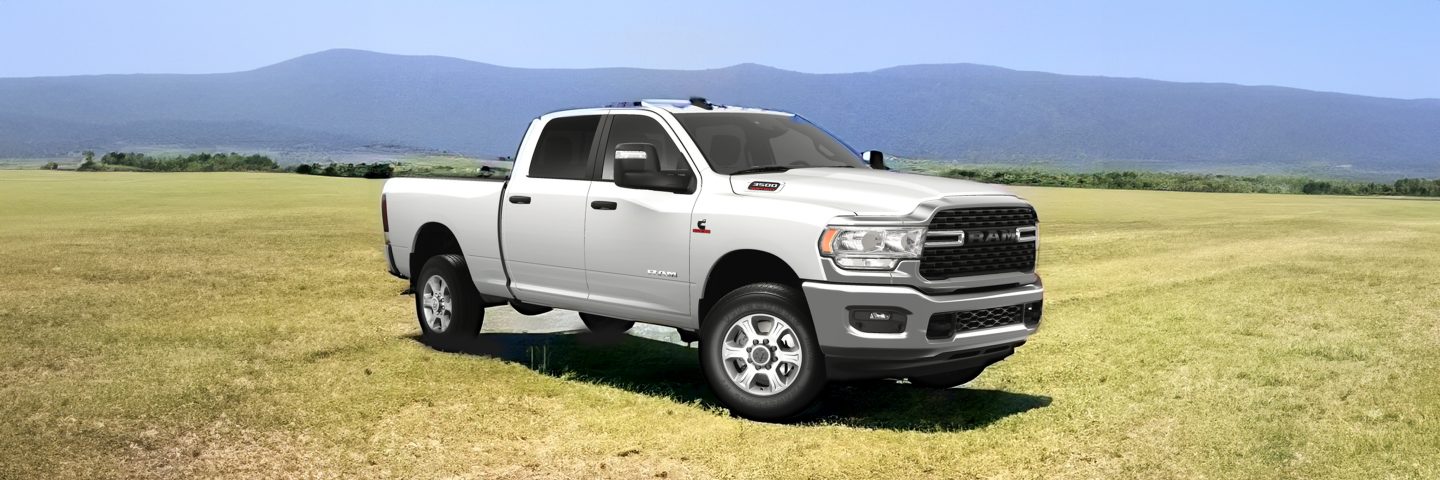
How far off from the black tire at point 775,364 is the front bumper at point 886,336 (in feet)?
0.27

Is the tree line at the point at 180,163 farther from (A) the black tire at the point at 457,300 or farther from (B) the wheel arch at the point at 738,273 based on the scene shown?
(B) the wheel arch at the point at 738,273

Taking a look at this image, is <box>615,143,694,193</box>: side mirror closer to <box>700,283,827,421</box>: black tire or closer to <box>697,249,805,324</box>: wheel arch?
<box>697,249,805,324</box>: wheel arch

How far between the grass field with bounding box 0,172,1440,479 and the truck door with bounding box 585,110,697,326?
647mm

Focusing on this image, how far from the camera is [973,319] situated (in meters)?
7.86

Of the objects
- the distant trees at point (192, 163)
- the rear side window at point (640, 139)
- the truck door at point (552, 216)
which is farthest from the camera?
the distant trees at point (192, 163)

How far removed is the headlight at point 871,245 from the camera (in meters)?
7.52

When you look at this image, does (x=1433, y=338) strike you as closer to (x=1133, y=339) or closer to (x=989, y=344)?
(x=1133, y=339)

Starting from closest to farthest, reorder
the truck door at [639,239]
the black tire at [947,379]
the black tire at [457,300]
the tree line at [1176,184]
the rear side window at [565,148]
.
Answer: the truck door at [639,239], the black tire at [947,379], the rear side window at [565,148], the black tire at [457,300], the tree line at [1176,184]

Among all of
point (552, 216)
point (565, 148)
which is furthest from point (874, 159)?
point (552, 216)

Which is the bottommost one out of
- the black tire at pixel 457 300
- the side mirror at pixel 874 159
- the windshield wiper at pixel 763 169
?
the black tire at pixel 457 300

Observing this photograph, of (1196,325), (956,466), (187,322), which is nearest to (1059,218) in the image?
(1196,325)

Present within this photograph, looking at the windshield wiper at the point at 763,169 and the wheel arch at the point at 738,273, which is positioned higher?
the windshield wiper at the point at 763,169

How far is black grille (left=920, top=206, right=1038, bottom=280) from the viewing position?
7.66 metres

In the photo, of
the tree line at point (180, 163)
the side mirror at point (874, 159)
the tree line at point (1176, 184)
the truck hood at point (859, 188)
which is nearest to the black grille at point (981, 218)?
the truck hood at point (859, 188)
